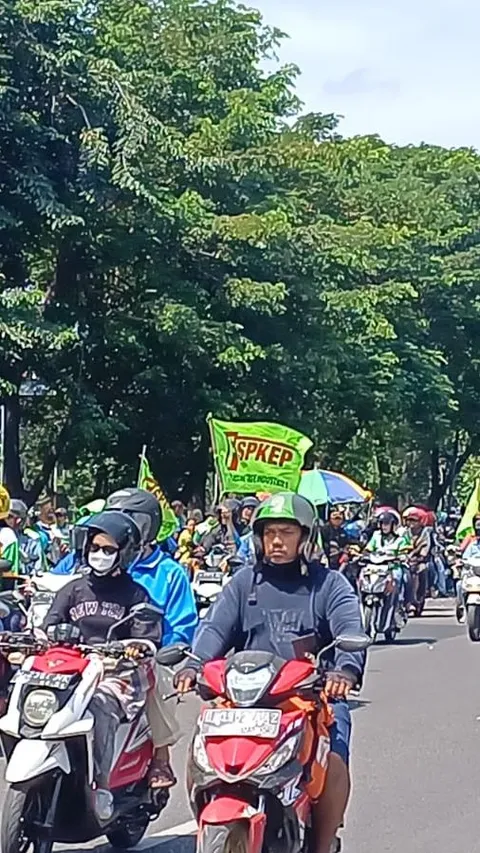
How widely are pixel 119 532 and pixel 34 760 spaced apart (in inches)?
48.3

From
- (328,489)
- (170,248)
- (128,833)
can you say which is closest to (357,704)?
(128,833)

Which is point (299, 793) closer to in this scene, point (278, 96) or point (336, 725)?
point (336, 725)

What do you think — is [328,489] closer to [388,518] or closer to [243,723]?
[388,518]

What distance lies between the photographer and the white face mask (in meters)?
7.07

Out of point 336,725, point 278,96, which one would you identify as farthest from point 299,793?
point 278,96

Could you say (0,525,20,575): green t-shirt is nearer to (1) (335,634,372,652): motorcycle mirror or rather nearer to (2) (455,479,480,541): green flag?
(1) (335,634,372,652): motorcycle mirror

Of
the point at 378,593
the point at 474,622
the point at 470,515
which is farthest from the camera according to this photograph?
the point at 470,515

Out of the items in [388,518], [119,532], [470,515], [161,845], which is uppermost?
[470,515]

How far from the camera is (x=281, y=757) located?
554 cm

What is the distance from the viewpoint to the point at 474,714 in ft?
41.2

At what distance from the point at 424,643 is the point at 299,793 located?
13.6 metres

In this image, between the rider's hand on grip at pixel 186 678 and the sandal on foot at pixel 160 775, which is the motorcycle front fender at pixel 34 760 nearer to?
the rider's hand on grip at pixel 186 678

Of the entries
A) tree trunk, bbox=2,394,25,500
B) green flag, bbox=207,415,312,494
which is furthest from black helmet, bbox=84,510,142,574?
tree trunk, bbox=2,394,25,500

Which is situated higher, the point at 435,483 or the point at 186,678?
the point at 435,483
